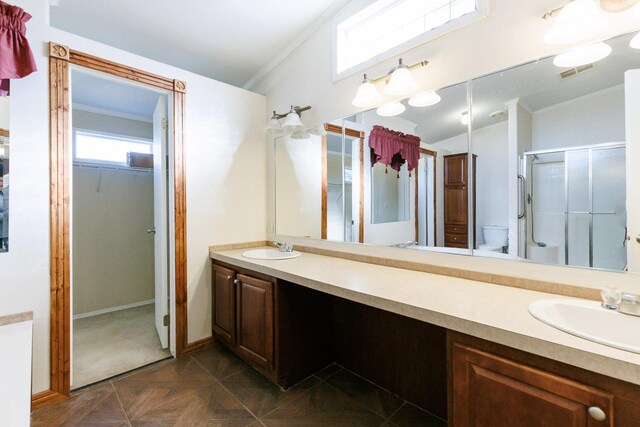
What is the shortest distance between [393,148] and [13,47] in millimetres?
2229

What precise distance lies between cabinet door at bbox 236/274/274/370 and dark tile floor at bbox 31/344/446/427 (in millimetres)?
188

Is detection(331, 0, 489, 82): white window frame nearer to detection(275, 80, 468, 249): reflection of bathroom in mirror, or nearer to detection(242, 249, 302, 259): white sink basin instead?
detection(275, 80, 468, 249): reflection of bathroom in mirror

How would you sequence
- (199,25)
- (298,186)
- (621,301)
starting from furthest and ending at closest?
(298,186)
(199,25)
(621,301)

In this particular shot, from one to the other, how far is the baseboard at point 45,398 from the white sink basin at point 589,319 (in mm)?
2603

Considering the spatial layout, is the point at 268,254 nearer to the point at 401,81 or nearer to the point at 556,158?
the point at 401,81

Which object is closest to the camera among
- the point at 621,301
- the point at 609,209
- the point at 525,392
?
the point at 525,392

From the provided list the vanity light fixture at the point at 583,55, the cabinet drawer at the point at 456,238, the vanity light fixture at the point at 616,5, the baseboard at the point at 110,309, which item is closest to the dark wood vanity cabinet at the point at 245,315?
the cabinet drawer at the point at 456,238

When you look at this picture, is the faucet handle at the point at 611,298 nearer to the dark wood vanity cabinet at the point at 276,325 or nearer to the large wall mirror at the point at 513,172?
the large wall mirror at the point at 513,172

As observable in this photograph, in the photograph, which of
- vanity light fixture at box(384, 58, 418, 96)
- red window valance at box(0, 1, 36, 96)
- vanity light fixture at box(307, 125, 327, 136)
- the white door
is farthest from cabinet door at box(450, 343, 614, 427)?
red window valance at box(0, 1, 36, 96)

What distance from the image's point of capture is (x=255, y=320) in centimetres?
202

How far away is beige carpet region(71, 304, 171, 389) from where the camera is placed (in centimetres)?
216

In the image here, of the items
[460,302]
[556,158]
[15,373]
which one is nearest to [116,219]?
[15,373]

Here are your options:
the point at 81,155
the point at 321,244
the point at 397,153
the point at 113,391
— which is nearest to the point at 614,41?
the point at 397,153

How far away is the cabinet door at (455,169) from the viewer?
1666mm
